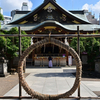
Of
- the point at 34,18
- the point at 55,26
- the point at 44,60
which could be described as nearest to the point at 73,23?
the point at 55,26

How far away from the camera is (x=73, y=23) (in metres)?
18.2

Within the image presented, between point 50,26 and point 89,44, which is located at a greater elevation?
point 50,26

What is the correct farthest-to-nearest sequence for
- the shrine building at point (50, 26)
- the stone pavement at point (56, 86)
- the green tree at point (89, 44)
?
1. the shrine building at point (50, 26)
2. the green tree at point (89, 44)
3. the stone pavement at point (56, 86)

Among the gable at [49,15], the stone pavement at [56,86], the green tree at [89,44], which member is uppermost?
the gable at [49,15]

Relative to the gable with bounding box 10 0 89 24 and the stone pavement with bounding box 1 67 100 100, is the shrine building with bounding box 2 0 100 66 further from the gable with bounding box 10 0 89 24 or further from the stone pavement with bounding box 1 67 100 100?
the stone pavement with bounding box 1 67 100 100

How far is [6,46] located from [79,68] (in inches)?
306

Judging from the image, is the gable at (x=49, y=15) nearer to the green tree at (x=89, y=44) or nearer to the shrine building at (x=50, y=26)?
the shrine building at (x=50, y=26)

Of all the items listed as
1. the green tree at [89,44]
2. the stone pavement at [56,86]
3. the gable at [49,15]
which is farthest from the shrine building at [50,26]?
the stone pavement at [56,86]

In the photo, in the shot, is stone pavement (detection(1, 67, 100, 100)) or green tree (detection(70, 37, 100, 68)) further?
green tree (detection(70, 37, 100, 68))

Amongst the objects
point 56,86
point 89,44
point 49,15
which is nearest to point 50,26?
point 49,15

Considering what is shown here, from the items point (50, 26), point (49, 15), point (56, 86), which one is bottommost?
point (56, 86)

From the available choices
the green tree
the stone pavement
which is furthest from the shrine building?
the stone pavement

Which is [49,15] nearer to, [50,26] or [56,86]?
[50,26]

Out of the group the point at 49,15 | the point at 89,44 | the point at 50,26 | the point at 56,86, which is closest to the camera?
the point at 56,86
